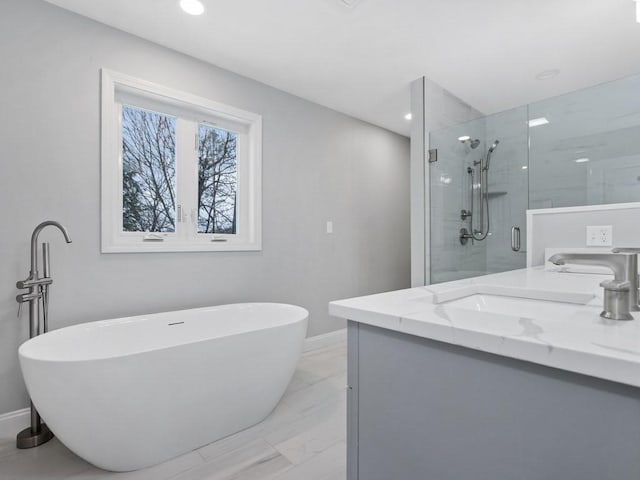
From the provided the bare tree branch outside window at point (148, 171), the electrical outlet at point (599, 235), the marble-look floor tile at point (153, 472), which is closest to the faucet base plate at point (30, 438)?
the marble-look floor tile at point (153, 472)

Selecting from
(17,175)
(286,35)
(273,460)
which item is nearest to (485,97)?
(286,35)

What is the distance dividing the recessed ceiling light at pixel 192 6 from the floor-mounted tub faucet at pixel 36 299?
141 centimetres

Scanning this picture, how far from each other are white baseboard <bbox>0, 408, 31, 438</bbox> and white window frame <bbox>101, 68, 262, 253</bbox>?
0.96 m

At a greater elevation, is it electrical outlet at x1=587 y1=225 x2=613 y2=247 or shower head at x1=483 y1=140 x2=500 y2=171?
shower head at x1=483 y1=140 x2=500 y2=171

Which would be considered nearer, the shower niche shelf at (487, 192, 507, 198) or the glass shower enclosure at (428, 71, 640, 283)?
the glass shower enclosure at (428, 71, 640, 283)

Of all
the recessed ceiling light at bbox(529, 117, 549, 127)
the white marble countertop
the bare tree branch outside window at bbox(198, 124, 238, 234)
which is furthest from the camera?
the bare tree branch outside window at bbox(198, 124, 238, 234)

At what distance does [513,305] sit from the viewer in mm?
1021

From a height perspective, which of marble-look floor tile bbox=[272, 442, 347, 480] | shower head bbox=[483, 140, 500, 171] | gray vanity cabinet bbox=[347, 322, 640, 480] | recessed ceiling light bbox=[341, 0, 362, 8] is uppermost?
recessed ceiling light bbox=[341, 0, 362, 8]

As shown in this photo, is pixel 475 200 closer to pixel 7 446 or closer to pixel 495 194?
pixel 495 194

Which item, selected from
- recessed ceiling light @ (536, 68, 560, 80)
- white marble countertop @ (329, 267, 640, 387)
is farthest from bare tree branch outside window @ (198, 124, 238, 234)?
recessed ceiling light @ (536, 68, 560, 80)

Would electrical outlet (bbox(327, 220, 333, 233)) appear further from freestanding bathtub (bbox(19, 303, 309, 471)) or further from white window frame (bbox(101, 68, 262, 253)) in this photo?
freestanding bathtub (bbox(19, 303, 309, 471))

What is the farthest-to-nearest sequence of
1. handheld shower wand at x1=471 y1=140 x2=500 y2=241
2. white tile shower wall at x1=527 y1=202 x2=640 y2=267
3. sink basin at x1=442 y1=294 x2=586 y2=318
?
handheld shower wand at x1=471 y1=140 x2=500 y2=241 → white tile shower wall at x1=527 y1=202 x2=640 y2=267 → sink basin at x1=442 y1=294 x2=586 y2=318

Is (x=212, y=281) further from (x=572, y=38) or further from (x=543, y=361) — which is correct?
(x=572, y=38)

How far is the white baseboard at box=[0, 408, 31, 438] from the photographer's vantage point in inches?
66.7
